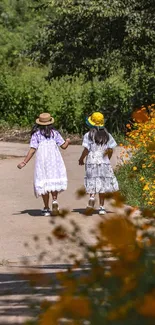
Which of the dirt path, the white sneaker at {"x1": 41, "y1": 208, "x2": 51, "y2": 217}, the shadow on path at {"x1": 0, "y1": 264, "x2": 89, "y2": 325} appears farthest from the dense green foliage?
the shadow on path at {"x1": 0, "y1": 264, "x2": 89, "y2": 325}

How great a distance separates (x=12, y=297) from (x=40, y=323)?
3541 mm

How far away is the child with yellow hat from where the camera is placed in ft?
41.6

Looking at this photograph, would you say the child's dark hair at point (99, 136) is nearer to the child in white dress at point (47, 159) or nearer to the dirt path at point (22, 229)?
the child in white dress at point (47, 159)

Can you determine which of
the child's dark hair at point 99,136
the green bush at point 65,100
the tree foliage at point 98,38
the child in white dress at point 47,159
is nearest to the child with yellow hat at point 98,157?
the child's dark hair at point 99,136

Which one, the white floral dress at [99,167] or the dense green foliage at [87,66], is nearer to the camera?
the white floral dress at [99,167]

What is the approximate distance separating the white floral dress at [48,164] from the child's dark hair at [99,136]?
0.44 meters

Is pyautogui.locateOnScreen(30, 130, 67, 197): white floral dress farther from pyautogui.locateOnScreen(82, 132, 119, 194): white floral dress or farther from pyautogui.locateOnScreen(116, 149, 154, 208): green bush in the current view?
pyautogui.locateOnScreen(116, 149, 154, 208): green bush

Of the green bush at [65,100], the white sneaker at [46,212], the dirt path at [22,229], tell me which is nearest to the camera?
the dirt path at [22,229]

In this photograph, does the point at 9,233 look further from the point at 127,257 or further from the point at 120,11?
the point at 120,11

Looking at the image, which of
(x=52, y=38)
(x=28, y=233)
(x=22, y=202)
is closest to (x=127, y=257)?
(x=28, y=233)

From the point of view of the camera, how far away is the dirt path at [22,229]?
22.7 ft

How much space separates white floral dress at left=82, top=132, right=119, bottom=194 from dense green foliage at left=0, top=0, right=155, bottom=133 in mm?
9984

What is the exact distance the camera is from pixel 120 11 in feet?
74.9

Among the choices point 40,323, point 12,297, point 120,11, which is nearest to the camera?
point 40,323
